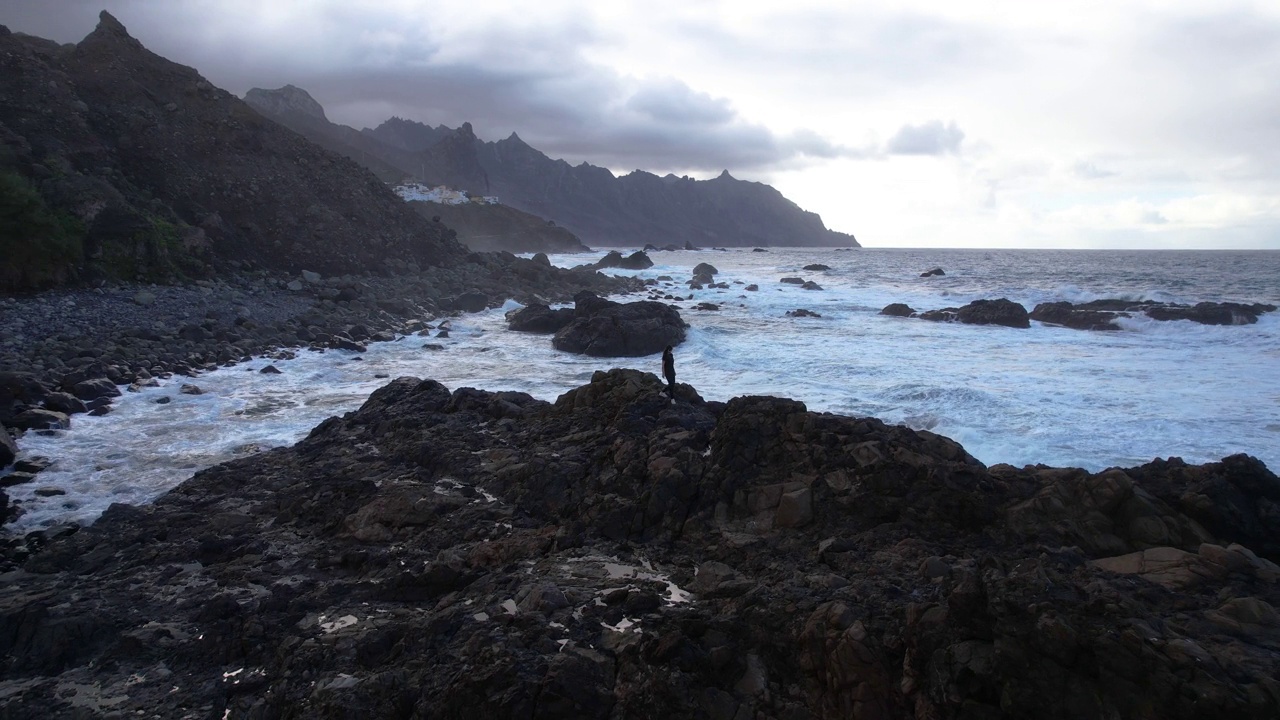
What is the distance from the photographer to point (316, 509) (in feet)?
28.0

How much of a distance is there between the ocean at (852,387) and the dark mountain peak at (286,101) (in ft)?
311

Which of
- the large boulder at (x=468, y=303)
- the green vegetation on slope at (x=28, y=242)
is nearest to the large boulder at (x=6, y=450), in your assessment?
the green vegetation on slope at (x=28, y=242)

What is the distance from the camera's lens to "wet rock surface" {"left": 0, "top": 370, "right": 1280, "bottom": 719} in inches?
187

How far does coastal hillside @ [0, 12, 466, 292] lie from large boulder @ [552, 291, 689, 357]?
44.8ft

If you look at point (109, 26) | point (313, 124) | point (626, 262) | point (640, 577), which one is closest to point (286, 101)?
point (313, 124)

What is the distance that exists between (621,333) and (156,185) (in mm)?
21456

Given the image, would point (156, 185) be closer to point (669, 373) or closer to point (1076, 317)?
point (669, 373)

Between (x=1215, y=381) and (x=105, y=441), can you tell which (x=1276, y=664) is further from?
(x=1215, y=381)

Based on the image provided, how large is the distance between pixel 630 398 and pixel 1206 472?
6.59 m

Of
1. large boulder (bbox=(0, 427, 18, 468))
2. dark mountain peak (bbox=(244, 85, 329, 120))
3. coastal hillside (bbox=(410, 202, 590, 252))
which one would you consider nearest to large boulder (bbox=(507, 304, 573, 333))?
large boulder (bbox=(0, 427, 18, 468))

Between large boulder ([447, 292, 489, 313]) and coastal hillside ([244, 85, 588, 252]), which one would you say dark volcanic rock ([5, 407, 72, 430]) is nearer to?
large boulder ([447, 292, 489, 313])

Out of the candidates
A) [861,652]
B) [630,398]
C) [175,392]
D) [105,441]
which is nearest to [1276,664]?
[861,652]

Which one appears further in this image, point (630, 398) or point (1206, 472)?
point (630, 398)

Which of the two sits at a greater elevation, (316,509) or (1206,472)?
(1206,472)
